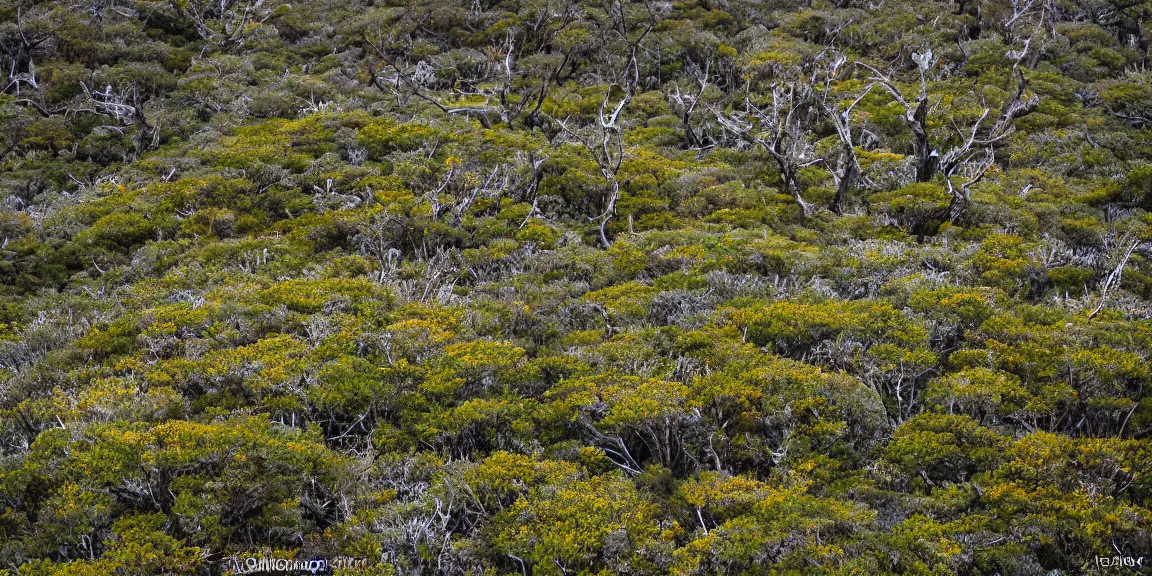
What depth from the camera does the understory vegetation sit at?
20.6ft

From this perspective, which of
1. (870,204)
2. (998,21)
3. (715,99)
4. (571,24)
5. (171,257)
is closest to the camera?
(171,257)

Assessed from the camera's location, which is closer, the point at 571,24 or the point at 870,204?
the point at 870,204

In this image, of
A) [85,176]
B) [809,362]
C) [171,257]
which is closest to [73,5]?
[85,176]

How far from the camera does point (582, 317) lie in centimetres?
1038

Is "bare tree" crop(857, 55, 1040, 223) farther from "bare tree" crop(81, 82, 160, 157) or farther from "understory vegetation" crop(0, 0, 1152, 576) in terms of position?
"bare tree" crop(81, 82, 160, 157)

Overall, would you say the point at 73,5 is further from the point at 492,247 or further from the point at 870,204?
the point at 870,204

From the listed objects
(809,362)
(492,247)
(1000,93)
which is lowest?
(492,247)

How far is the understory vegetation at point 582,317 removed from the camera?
6.27 m

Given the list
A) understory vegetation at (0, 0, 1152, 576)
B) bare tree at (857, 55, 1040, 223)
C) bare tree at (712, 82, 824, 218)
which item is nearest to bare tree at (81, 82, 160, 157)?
understory vegetation at (0, 0, 1152, 576)

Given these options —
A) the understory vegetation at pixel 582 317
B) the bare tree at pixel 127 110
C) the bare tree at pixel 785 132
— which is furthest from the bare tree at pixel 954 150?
the bare tree at pixel 127 110

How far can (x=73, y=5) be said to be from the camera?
85.3 feet

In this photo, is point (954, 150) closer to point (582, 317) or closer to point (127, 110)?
point (582, 317)

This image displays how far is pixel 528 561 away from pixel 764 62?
18987 mm

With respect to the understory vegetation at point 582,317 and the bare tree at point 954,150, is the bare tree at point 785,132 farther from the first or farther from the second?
Result: the bare tree at point 954,150
